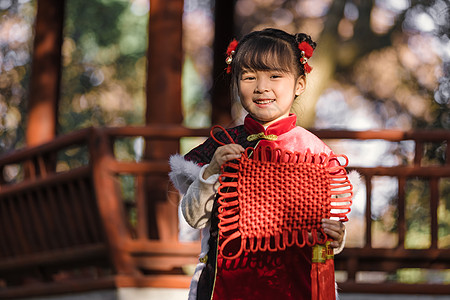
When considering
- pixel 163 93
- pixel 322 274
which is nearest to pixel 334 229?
pixel 322 274

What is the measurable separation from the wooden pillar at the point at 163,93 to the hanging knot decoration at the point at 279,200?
8.92 feet

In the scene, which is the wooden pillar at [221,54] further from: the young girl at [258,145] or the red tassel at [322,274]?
the red tassel at [322,274]

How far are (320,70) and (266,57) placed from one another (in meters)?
7.58

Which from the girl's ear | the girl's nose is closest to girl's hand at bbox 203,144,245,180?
the girl's nose

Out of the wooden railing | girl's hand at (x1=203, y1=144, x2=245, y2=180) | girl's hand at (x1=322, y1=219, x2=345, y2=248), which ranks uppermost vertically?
girl's hand at (x1=203, y1=144, x2=245, y2=180)

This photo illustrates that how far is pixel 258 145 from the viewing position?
2.59 m

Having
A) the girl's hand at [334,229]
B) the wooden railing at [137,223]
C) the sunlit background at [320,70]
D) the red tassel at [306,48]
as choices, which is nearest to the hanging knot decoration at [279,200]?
the girl's hand at [334,229]

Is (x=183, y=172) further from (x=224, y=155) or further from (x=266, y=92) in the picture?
(x=266, y=92)

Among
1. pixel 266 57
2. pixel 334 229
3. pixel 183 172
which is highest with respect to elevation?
pixel 266 57

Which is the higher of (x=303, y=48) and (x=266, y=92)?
(x=303, y=48)

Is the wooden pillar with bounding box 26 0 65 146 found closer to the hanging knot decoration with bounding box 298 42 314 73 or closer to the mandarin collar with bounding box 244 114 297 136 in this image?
the mandarin collar with bounding box 244 114 297 136

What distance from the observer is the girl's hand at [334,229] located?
2416 mm

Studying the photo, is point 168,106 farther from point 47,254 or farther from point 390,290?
point 390,290

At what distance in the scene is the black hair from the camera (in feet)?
8.29
